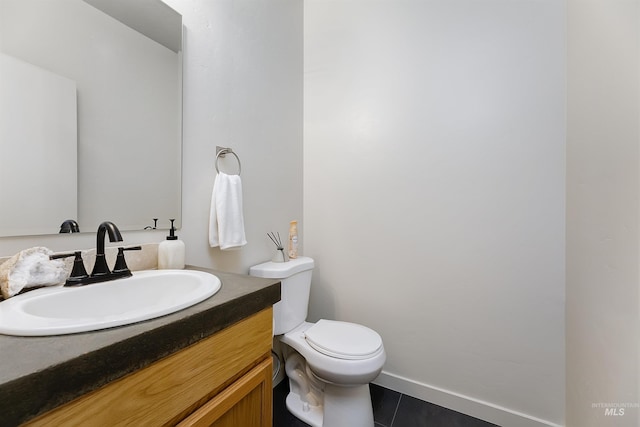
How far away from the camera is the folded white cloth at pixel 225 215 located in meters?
1.10

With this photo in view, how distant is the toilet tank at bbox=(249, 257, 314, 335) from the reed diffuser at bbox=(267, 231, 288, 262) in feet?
0.10

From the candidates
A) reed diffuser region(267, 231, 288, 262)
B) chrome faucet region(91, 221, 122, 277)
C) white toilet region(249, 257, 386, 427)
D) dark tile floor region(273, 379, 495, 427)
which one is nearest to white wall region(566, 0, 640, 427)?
dark tile floor region(273, 379, 495, 427)

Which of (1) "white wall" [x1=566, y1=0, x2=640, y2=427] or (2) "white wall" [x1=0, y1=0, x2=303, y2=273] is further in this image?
(2) "white wall" [x1=0, y1=0, x2=303, y2=273]

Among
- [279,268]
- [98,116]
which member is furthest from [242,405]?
[98,116]

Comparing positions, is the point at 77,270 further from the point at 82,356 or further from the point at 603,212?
the point at 603,212

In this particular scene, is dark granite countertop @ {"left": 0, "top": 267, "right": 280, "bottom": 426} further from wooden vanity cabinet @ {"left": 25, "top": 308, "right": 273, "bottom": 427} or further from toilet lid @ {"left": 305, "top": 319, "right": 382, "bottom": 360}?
toilet lid @ {"left": 305, "top": 319, "right": 382, "bottom": 360}

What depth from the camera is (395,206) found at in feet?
4.89

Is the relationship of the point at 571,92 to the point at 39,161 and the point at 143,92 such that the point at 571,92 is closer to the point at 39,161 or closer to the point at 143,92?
the point at 143,92

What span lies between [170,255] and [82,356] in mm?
560

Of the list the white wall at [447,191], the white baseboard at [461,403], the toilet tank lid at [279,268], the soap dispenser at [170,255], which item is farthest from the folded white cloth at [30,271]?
the white baseboard at [461,403]

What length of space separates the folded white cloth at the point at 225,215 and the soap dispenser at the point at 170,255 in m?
0.19

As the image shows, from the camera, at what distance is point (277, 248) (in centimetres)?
149

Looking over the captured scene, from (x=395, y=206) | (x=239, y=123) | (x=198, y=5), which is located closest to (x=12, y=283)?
(x=239, y=123)

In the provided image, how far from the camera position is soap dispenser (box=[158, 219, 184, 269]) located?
2.95 feet
